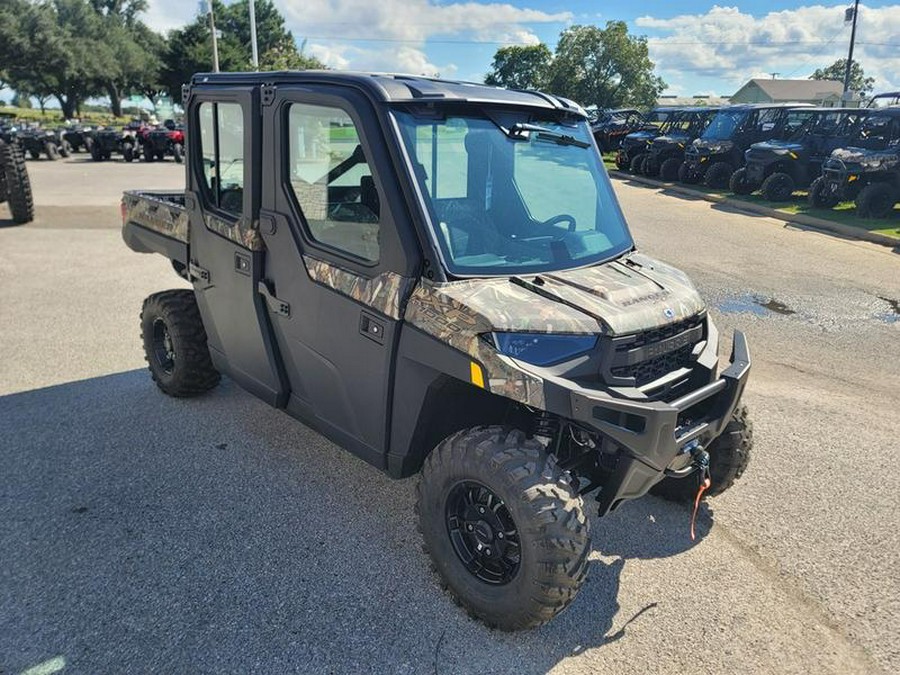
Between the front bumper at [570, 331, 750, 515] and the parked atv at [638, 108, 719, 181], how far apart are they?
61.5ft

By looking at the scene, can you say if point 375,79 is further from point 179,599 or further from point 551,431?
point 179,599

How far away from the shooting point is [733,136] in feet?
61.3

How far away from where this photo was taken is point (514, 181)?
3.24 metres

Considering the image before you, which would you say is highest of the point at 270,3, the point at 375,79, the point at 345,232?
the point at 270,3

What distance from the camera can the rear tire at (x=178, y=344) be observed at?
459 cm

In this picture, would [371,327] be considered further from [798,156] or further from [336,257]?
[798,156]

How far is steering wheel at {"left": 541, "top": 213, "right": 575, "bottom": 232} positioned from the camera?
131 inches

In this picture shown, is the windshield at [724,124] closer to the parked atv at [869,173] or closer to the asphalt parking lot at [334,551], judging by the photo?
the parked atv at [869,173]

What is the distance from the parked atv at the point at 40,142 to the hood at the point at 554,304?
25332mm

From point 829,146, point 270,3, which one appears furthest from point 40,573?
point 270,3

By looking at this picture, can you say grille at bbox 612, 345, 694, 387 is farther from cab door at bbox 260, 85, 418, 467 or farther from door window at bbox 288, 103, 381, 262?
door window at bbox 288, 103, 381, 262

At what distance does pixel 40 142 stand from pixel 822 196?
24.2m

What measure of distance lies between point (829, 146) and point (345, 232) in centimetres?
1646

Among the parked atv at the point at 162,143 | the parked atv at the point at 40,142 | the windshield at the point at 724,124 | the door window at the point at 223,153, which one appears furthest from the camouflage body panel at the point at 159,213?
the parked atv at the point at 40,142
